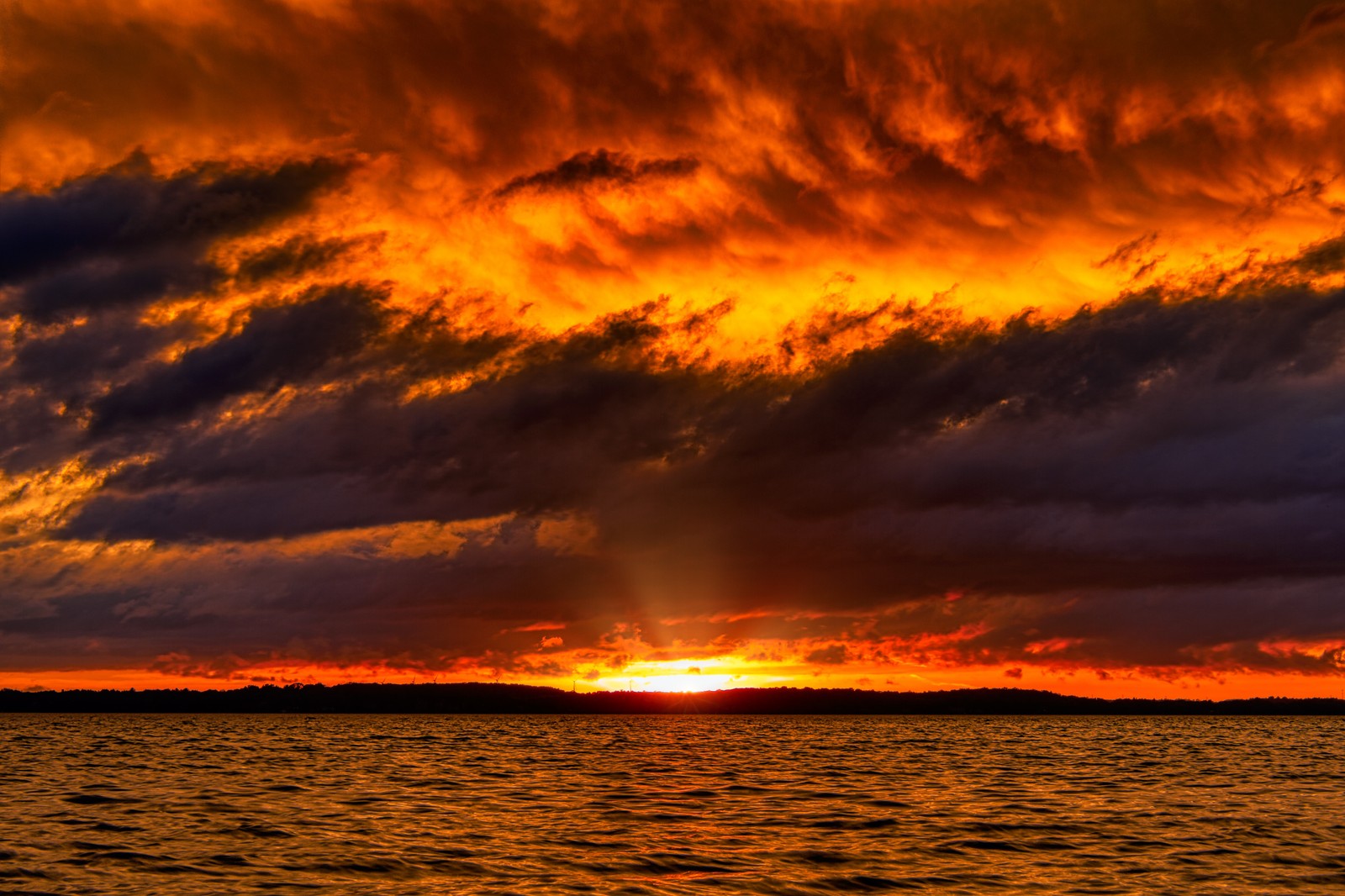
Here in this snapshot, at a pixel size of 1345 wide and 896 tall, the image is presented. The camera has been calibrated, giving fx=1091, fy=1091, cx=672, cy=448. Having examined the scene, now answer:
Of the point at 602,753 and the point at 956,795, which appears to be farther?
the point at 602,753

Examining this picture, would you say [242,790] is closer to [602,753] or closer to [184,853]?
[184,853]

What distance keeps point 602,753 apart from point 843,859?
284 ft

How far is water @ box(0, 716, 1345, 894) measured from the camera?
3544cm

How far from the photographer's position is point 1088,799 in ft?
207

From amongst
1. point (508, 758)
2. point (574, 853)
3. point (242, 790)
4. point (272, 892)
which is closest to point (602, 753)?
point (508, 758)

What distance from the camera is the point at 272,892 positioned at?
32.8 m

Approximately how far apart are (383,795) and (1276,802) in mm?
51306

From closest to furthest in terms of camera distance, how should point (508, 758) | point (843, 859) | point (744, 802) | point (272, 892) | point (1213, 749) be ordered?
1. point (272, 892)
2. point (843, 859)
3. point (744, 802)
4. point (508, 758)
5. point (1213, 749)

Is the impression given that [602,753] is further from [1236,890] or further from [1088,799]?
[1236,890]

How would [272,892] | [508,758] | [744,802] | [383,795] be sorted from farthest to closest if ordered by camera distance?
1. [508,758]
2. [383,795]
3. [744,802]
4. [272,892]

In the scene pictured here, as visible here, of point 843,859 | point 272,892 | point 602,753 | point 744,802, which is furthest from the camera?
point 602,753

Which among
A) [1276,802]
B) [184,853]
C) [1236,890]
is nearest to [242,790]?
[184,853]

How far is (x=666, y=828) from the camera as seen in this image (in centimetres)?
4791

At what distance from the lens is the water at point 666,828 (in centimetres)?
3544
